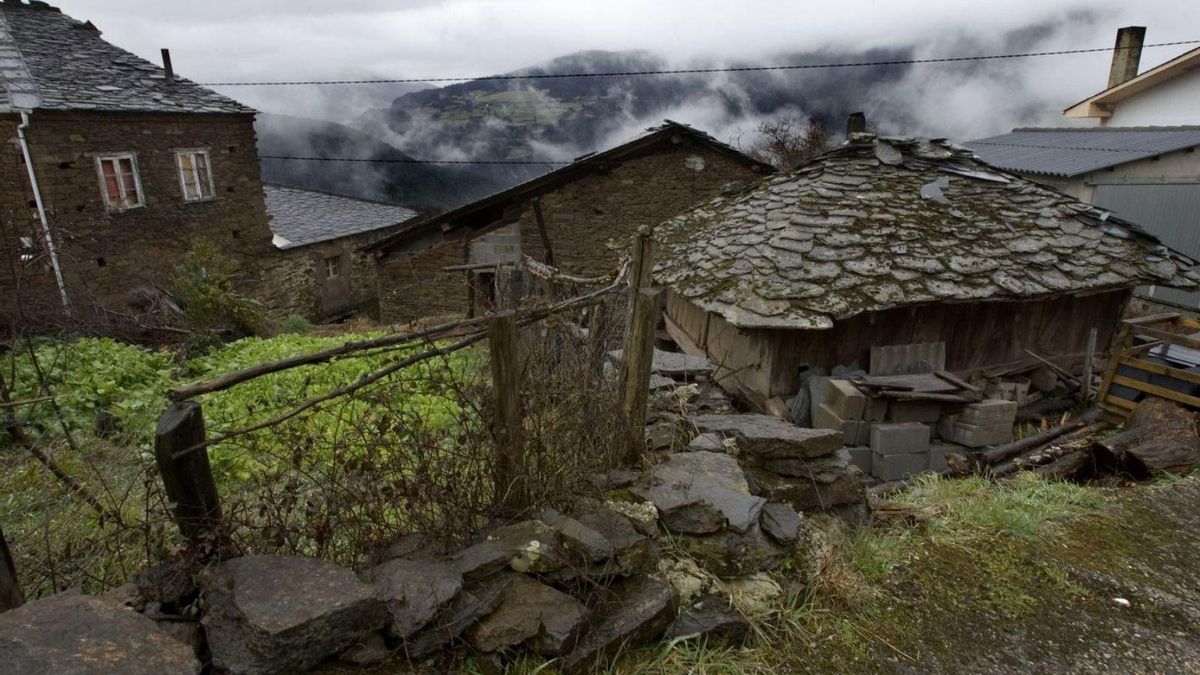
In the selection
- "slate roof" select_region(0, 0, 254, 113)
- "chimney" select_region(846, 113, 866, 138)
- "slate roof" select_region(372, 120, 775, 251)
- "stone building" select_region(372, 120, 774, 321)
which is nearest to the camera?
"slate roof" select_region(372, 120, 775, 251)

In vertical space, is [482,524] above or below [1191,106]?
below

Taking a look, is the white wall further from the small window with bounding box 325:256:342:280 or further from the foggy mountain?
the small window with bounding box 325:256:342:280

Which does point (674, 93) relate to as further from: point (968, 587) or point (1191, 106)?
point (968, 587)

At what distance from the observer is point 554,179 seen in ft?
40.2

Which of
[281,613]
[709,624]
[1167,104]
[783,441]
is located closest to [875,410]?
[783,441]

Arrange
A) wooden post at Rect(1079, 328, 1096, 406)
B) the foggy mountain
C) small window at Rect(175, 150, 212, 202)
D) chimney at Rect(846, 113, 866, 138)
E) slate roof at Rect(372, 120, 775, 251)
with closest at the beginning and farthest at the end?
wooden post at Rect(1079, 328, 1096, 406), slate roof at Rect(372, 120, 775, 251), chimney at Rect(846, 113, 866, 138), small window at Rect(175, 150, 212, 202), the foggy mountain

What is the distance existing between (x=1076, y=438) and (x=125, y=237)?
63.1ft

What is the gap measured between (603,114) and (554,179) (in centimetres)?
3078

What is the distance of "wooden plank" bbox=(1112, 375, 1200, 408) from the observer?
589cm

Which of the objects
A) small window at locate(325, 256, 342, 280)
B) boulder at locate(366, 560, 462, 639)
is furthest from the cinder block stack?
small window at locate(325, 256, 342, 280)

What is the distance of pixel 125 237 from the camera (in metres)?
15.1

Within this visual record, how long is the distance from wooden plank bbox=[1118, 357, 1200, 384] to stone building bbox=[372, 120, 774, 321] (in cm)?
721

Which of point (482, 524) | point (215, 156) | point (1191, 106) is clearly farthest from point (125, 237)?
point (1191, 106)

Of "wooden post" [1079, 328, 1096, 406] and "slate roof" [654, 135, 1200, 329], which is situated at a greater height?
"slate roof" [654, 135, 1200, 329]
